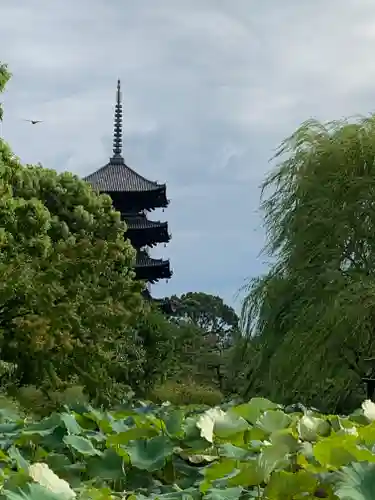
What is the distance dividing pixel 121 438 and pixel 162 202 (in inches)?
922

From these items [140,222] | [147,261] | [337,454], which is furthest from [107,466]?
[147,261]

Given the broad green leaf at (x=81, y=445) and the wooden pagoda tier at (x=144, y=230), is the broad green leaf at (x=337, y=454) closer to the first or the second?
the broad green leaf at (x=81, y=445)

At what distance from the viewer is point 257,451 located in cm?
148

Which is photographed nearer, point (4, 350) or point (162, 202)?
point (4, 350)

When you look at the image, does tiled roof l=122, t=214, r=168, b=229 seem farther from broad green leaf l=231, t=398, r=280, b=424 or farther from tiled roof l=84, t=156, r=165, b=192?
broad green leaf l=231, t=398, r=280, b=424

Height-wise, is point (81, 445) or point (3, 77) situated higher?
point (3, 77)

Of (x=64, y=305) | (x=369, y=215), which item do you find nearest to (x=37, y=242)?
(x=64, y=305)

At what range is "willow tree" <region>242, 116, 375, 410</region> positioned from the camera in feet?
28.2

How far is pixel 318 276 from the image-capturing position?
29.9ft

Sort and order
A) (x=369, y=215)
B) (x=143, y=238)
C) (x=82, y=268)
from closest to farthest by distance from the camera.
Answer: (x=369, y=215) → (x=82, y=268) → (x=143, y=238)

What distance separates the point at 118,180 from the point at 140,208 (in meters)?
1.27

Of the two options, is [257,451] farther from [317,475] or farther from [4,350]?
[4,350]

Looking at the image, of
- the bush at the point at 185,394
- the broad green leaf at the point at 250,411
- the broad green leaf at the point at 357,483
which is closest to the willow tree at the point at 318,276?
the broad green leaf at the point at 250,411

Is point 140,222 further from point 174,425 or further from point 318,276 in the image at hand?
point 174,425
